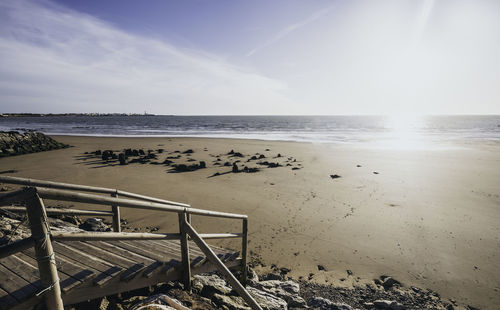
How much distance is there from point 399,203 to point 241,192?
7.43 meters

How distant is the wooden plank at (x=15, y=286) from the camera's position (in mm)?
2330

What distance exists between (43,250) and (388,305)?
622 centimetres

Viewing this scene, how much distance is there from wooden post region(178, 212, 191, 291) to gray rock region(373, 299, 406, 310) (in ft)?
13.8

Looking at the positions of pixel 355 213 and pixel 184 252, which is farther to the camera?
pixel 355 213

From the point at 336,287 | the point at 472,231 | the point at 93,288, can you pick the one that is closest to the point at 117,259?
the point at 93,288

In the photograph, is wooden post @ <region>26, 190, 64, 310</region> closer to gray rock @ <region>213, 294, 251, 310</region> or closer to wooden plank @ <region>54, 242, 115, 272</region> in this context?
wooden plank @ <region>54, 242, 115, 272</region>

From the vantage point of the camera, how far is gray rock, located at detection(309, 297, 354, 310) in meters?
5.14

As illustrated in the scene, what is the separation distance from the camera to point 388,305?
5.29m

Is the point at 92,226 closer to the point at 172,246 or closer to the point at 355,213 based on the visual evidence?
the point at 172,246

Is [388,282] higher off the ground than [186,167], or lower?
lower

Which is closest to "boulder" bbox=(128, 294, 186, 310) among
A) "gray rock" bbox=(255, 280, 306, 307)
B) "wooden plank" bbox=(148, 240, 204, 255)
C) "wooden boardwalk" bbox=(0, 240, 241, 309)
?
"wooden boardwalk" bbox=(0, 240, 241, 309)

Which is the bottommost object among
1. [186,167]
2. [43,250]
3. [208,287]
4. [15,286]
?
[186,167]

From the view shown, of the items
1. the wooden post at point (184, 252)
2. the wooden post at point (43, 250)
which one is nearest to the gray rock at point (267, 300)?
the wooden post at point (184, 252)

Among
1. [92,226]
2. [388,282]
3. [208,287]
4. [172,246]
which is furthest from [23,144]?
[388,282]
